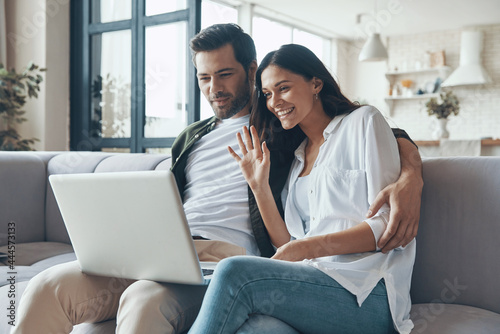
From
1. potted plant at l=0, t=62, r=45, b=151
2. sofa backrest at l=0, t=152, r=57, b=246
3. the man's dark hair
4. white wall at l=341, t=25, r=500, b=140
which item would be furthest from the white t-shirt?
white wall at l=341, t=25, r=500, b=140

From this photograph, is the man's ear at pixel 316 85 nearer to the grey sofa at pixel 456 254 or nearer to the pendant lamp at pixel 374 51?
the grey sofa at pixel 456 254

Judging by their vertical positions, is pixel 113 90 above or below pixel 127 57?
below

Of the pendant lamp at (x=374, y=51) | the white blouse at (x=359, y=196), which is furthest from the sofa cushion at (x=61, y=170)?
the pendant lamp at (x=374, y=51)

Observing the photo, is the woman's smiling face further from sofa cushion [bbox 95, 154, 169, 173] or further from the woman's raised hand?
sofa cushion [bbox 95, 154, 169, 173]

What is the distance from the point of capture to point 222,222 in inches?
63.8

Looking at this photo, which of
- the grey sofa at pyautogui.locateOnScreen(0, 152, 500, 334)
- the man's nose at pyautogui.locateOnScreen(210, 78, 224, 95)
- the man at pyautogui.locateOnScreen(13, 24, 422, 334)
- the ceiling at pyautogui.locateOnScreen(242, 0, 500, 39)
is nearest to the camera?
the man at pyautogui.locateOnScreen(13, 24, 422, 334)

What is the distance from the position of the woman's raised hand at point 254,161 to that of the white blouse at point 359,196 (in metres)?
0.15

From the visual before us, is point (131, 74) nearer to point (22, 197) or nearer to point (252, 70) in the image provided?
point (22, 197)

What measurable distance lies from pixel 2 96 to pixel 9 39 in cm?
85

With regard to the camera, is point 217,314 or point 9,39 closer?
point 217,314

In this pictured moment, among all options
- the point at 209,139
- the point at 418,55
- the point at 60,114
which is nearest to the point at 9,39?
the point at 60,114

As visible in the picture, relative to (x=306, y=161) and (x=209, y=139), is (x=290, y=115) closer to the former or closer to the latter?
(x=306, y=161)

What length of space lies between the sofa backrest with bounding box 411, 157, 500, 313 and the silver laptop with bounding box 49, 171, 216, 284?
669 mm

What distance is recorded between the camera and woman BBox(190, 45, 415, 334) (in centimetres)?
114
